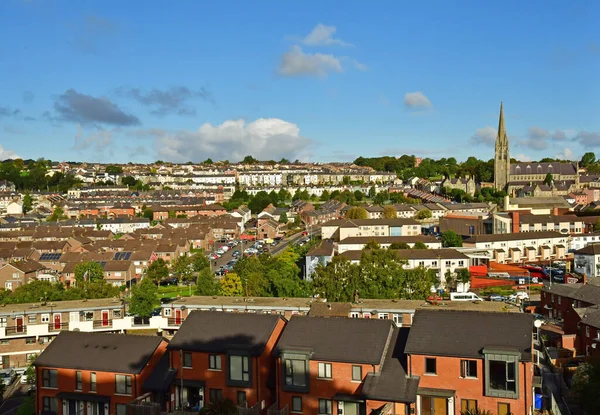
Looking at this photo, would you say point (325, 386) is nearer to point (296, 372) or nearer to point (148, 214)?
point (296, 372)

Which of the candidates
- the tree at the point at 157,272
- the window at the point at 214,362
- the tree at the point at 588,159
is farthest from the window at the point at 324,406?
the tree at the point at 588,159

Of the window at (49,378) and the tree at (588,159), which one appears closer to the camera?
the window at (49,378)

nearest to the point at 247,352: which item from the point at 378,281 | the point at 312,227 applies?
the point at 378,281

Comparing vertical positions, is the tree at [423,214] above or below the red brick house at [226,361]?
above

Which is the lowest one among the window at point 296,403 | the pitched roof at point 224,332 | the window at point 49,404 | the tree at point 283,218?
the window at point 49,404

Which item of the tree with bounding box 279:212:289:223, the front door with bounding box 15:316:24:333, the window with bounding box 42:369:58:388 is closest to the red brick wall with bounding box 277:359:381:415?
the window with bounding box 42:369:58:388

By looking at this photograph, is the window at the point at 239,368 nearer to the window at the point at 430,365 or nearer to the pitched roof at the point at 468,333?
the pitched roof at the point at 468,333

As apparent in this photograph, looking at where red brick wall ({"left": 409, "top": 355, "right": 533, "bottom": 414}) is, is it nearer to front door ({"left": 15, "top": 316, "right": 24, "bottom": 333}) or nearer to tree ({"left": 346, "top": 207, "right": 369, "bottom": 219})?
front door ({"left": 15, "top": 316, "right": 24, "bottom": 333})
